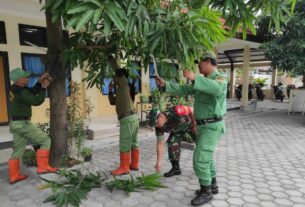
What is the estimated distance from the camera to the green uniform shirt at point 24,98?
10.5 ft

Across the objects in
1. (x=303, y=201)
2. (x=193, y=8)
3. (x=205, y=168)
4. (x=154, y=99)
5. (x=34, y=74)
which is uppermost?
(x=193, y=8)

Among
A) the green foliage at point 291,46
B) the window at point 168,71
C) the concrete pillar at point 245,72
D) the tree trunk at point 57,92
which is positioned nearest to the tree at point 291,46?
the green foliage at point 291,46

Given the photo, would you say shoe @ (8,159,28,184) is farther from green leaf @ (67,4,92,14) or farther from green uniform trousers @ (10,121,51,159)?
green leaf @ (67,4,92,14)

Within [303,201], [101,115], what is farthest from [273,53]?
[303,201]

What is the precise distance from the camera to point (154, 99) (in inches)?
239

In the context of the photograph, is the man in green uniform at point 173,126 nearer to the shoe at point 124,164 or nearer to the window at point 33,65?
the shoe at point 124,164

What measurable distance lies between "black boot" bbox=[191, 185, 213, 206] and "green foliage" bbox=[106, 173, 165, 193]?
1.88 feet

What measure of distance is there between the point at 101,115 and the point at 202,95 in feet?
19.1

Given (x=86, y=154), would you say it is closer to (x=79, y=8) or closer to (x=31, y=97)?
(x=31, y=97)

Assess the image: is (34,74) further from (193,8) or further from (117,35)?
(193,8)

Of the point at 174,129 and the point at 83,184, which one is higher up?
the point at 174,129

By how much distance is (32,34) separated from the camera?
671 cm

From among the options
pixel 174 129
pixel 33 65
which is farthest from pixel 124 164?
pixel 33 65

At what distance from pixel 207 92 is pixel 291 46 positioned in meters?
7.53
